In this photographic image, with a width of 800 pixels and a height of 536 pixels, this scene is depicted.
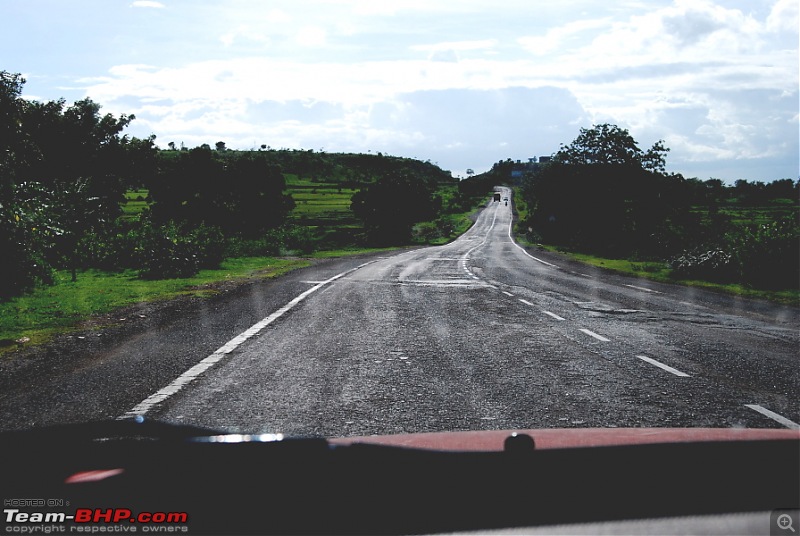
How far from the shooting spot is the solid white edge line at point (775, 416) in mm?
5371

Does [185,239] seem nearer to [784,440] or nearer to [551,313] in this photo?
[551,313]

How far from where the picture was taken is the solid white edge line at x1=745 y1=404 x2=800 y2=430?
17.6 feet

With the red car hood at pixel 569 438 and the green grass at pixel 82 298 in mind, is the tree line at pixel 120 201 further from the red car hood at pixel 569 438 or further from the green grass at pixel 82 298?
the red car hood at pixel 569 438

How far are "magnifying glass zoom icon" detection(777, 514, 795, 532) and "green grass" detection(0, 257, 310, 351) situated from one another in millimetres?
9505

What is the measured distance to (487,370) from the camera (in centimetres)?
772

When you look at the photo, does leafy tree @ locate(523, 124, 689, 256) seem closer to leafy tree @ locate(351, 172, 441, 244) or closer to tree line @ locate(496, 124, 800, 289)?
tree line @ locate(496, 124, 800, 289)

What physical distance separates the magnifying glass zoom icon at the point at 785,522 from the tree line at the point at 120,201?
13.8m

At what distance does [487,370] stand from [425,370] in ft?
2.28

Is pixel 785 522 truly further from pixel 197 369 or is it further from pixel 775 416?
pixel 197 369

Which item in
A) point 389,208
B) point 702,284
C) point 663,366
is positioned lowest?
point 702,284

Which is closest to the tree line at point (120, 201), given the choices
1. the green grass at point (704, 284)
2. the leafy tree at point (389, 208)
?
the leafy tree at point (389, 208)

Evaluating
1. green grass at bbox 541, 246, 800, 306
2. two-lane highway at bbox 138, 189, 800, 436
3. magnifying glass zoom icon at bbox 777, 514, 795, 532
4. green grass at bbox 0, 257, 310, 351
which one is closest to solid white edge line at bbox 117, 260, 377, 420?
two-lane highway at bbox 138, 189, 800, 436

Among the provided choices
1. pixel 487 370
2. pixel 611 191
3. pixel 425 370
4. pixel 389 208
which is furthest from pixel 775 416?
pixel 389 208

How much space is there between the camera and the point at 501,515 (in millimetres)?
2053
